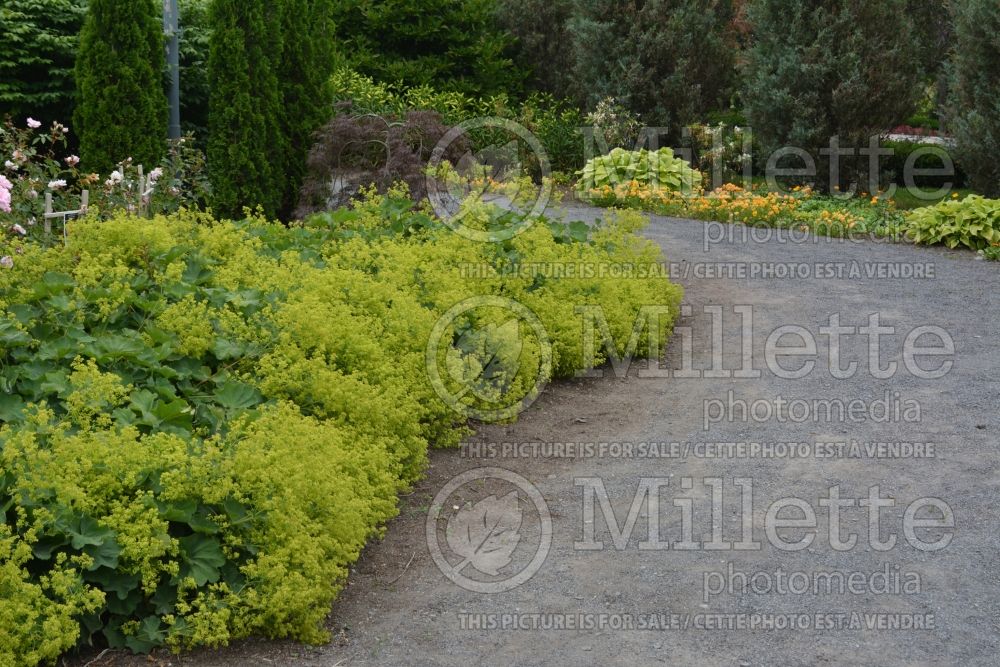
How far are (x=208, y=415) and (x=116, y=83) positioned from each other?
6.18m

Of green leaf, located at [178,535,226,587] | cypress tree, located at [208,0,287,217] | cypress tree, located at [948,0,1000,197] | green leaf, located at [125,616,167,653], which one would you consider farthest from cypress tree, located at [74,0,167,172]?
cypress tree, located at [948,0,1000,197]

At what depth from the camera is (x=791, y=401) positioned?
19.4ft

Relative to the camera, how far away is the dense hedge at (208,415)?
326 centimetres

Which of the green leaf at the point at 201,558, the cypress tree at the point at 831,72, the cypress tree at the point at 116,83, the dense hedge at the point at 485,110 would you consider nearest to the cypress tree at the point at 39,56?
the cypress tree at the point at 116,83

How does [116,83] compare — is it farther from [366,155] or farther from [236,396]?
[236,396]

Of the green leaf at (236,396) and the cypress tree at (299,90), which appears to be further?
the cypress tree at (299,90)

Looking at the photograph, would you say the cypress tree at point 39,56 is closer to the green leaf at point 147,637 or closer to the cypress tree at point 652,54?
the cypress tree at point 652,54

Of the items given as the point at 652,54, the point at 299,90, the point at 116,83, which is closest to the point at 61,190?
the point at 116,83

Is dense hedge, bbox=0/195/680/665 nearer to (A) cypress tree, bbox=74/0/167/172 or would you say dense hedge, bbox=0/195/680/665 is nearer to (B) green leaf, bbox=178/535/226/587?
(B) green leaf, bbox=178/535/226/587

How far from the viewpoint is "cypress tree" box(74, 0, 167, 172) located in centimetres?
920

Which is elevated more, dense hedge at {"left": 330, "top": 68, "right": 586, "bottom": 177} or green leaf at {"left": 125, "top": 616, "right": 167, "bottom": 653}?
dense hedge at {"left": 330, "top": 68, "right": 586, "bottom": 177}

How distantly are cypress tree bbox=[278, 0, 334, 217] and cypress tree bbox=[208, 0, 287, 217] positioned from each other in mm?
196

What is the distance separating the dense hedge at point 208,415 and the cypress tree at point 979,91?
6.59 metres

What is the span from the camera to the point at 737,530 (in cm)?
438
